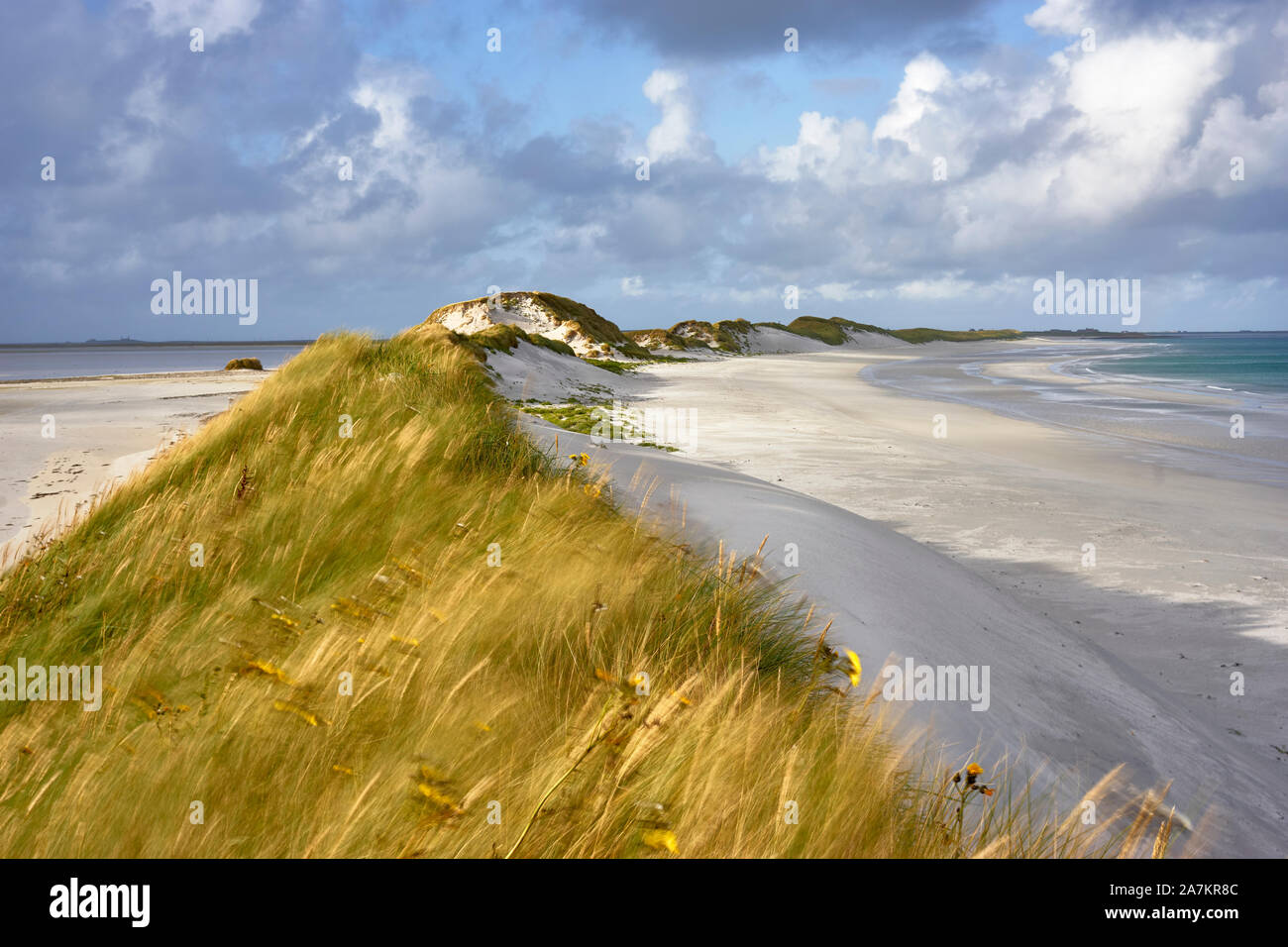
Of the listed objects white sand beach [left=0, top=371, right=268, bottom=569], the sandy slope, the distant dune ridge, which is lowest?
the sandy slope

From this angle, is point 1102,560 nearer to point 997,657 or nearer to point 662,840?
point 997,657

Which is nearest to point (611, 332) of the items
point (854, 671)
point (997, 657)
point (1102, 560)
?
point (1102, 560)

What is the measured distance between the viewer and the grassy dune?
187cm

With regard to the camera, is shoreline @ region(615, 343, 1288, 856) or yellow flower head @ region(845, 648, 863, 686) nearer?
yellow flower head @ region(845, 648, 863, 686)

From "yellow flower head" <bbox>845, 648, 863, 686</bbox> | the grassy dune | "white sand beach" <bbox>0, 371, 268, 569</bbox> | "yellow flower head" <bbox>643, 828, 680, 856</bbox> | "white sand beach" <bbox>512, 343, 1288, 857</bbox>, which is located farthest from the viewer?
"white sand beach" <bbox>0, 371, 268, 569</bbox>

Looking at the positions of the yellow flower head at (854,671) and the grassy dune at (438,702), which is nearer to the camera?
the grassy dune at (438,702)

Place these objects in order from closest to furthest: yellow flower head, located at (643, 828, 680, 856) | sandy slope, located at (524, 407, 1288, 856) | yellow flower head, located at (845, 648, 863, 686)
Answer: yellow flower head, located at (643, 828, 680, 856), yellow flower head, located at (845, 648, 863, 686), sandy slope, located at (524, 407, 1288, 856)

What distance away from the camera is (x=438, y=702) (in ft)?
7.48

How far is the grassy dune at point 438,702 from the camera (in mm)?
1874

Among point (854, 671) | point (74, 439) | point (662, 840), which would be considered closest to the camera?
point (662, 840)

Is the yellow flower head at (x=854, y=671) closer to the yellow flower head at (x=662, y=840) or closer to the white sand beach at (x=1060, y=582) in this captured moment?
the white sand beach at (x=1060, y=582)

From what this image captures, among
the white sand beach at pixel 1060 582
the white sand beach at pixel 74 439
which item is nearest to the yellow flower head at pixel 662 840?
the white sand beach at pixel 1060 582

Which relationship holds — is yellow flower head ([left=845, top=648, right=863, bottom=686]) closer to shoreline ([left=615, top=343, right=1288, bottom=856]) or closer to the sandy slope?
the sandy slope

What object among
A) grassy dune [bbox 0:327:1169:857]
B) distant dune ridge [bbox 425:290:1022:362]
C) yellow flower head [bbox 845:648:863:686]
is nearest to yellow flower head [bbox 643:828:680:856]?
grassy dune [bbox 0:327:1169:857]
